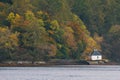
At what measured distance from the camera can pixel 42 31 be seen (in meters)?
142

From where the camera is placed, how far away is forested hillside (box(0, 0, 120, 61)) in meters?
138

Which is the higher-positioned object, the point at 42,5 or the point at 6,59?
the point at 42,5

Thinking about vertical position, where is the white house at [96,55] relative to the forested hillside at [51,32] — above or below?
below

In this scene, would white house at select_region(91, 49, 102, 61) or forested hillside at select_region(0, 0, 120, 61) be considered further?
white house at select_region(91, 49, 102, 61)

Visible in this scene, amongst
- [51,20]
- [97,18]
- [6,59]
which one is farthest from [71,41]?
[97,18]

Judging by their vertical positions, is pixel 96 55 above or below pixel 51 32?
below

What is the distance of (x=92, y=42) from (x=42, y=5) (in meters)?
11.3

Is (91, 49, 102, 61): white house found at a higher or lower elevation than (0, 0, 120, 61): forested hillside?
lower

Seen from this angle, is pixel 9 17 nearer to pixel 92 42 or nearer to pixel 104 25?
pixel 92 42

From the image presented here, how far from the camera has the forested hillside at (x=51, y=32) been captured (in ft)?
453

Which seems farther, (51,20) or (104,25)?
(104,25)

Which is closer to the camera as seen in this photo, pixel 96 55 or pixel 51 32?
pixel 51 32

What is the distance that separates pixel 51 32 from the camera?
14512 centimetres

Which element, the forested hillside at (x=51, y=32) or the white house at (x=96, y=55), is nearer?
the forested hillside at (x=51, y=32)
